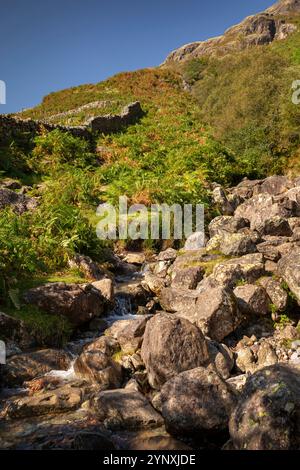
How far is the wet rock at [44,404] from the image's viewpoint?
698 centimetres

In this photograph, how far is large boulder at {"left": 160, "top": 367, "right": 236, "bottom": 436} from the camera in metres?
6.18

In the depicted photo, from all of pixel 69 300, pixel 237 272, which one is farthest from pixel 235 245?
pixel 69 300

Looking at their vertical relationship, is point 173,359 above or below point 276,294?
below

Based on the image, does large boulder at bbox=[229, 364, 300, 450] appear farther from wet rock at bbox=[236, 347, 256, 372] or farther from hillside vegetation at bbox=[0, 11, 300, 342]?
hillside vegetation at bbox=[0, 11, 300, 342]

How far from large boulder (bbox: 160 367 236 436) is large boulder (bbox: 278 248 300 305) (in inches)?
184

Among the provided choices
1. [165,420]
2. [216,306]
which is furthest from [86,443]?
[216,306]

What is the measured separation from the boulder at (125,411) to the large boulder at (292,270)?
5.23 meters

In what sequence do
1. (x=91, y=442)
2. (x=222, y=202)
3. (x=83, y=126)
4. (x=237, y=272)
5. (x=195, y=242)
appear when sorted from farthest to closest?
1. (x=83, y=126)
2. (x=222, y=202)
3. (x=195, y=242)
4. (x=237, y=272)
5. (x=91, y=442)

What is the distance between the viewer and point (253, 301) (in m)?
10.4

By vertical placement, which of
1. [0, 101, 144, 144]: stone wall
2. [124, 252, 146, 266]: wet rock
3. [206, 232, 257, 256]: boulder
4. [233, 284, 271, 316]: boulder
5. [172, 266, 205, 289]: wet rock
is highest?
[0, 101, 144, 144]: stone wall

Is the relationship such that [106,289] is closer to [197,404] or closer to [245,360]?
[245,360]

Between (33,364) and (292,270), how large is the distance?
6.68m

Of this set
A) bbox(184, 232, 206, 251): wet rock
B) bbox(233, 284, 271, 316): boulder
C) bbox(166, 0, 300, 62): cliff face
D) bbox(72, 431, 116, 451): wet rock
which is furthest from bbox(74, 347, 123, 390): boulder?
bbox(166, 0, 300, 62): cliff face
